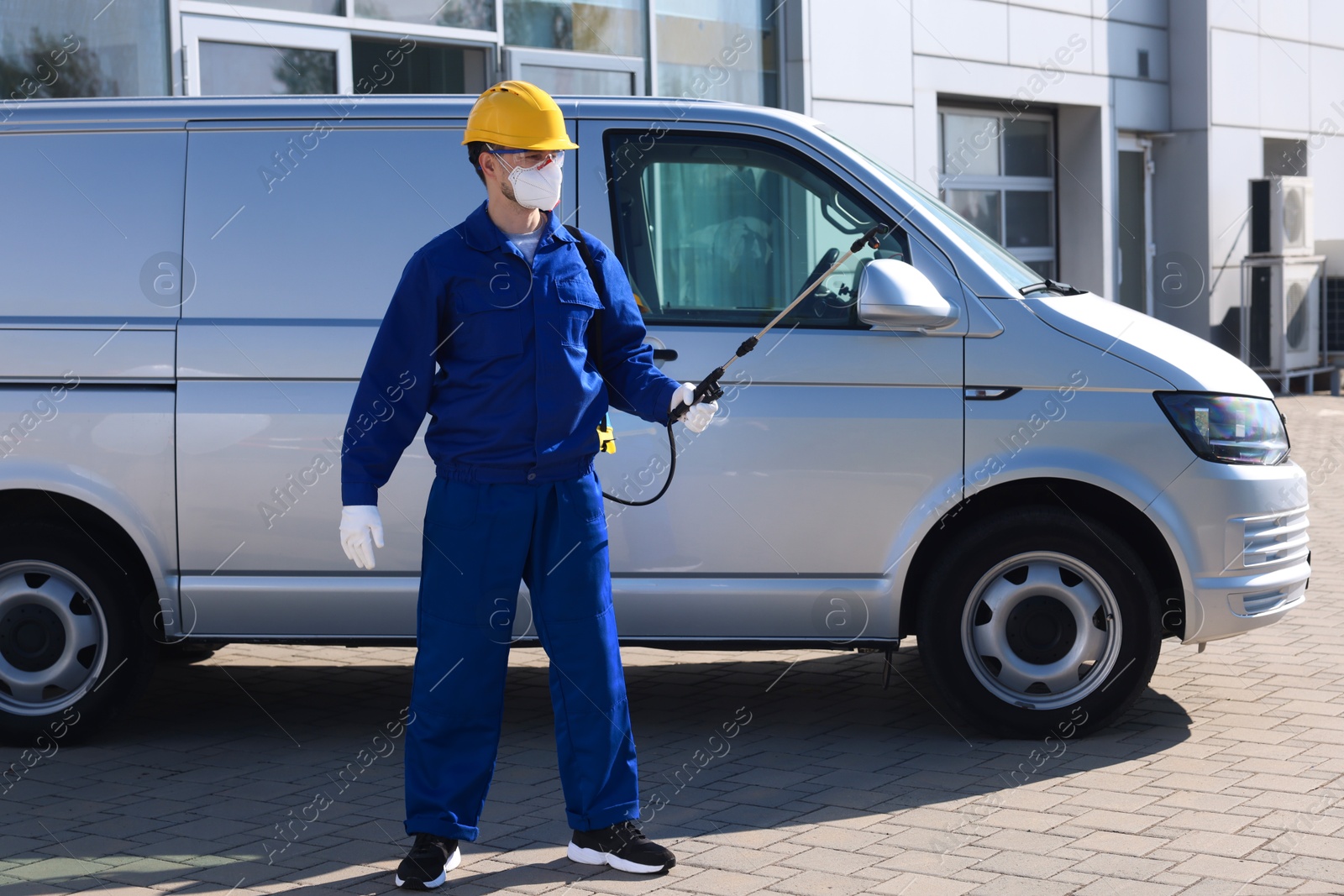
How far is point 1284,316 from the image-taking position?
61.4ft

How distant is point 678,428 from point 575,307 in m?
1.17

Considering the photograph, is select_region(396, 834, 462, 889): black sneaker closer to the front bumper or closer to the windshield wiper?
the front bumper

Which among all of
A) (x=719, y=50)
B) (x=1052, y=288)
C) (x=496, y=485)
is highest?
(x=719, y=50)

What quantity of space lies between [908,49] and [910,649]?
29.4 feet

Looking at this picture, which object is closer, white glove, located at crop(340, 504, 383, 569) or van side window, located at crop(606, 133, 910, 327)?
white glove, located at crop(340, 504, 383, 569)

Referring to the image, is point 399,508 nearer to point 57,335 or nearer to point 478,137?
point 57,335

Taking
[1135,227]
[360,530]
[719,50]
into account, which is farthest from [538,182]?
[1135,227]

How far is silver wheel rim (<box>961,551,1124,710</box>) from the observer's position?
17.9 ft

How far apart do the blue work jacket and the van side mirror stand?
3.99 feet

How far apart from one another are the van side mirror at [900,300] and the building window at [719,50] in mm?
7868

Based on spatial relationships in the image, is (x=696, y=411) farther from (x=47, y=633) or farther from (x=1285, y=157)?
(x=1285, y=157)

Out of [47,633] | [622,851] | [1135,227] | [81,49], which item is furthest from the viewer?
[1135,227]

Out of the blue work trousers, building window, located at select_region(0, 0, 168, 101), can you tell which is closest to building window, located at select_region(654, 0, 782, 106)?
building window, located at select_region(0, 0, 168, 101)

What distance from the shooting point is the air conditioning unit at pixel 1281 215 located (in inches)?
732
